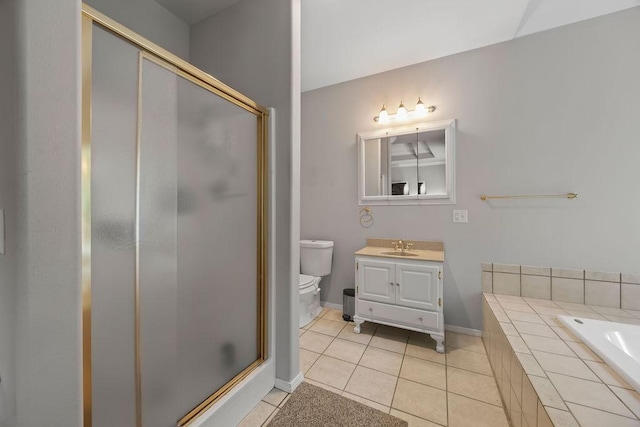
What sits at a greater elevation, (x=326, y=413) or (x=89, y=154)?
(x=89, y=154)

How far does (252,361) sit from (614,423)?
4.97ft

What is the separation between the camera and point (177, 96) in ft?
3.32

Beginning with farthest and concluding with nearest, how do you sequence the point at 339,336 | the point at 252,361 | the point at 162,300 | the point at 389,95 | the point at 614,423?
the point at 389,95 < the point at 339,336 < the point at 252,361 < the point at 162,300 < the point at 614,423

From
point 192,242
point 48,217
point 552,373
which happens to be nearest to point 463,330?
point 552,373

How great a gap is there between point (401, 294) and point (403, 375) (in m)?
0.59

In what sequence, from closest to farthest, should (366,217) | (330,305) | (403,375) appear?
(403,375), (366,217), (330,305)

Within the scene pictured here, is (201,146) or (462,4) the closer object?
(201,146)

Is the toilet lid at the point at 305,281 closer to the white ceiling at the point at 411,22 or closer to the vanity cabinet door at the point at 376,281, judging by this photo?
the vanity cabinet door at the point at 376,281

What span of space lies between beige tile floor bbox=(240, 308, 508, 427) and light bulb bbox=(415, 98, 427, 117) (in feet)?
6.66

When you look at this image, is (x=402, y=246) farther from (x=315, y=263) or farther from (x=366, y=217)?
(x=315, y=263)

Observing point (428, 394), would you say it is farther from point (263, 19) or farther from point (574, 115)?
point (263, 19)

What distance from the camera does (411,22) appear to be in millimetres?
1856

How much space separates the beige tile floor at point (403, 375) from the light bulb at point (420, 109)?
2031mm

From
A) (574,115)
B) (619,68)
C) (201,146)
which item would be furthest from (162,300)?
(619,68)
